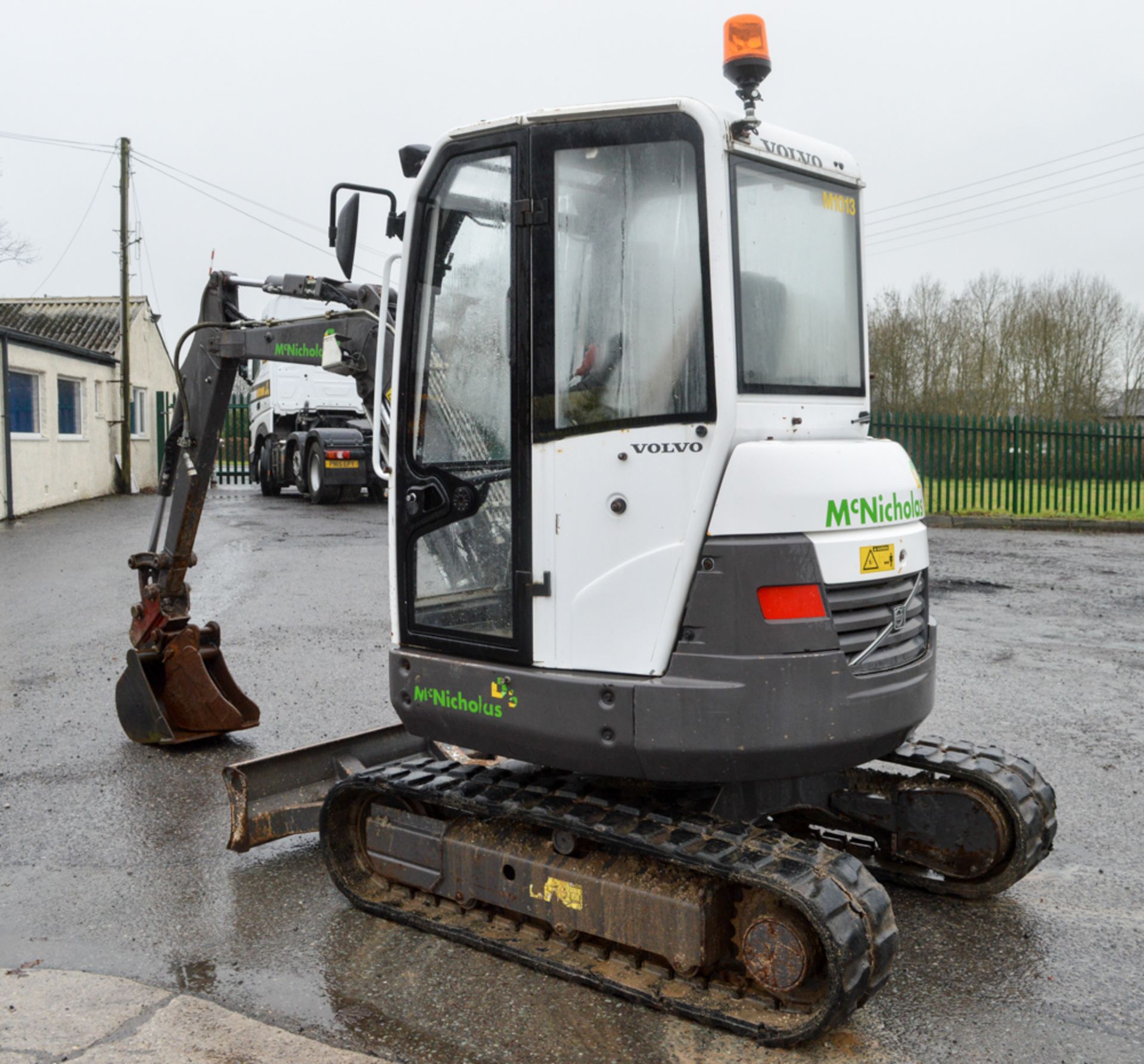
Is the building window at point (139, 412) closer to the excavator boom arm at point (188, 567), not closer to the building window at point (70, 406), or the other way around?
the building window at point (70, 406)

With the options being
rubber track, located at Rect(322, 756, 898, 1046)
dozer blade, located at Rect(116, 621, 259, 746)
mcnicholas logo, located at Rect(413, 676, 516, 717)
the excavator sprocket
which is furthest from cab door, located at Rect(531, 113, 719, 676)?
dozer blade, located at Rect(116, 621, 259, 746)

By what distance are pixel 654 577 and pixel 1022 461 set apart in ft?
65.4

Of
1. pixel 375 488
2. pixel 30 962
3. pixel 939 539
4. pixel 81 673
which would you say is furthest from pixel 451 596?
pixel 375 488

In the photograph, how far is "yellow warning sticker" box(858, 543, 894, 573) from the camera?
3.82 m

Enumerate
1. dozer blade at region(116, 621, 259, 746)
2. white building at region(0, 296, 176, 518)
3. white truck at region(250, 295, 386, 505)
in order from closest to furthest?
1. dozer blade at region(116, 621, 259, 746)
2. white building at region(0, 296, 176, 518)
3. white truck at region(250, 295, 386, 505)

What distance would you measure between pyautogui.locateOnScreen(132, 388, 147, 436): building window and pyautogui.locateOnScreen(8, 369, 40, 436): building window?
617 centimetres

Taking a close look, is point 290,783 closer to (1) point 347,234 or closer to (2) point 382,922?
(2) point 382,922

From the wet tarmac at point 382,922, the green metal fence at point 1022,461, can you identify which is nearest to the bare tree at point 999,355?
the green metal fence at point 1022,461

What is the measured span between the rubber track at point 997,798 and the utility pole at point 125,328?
79.6ft

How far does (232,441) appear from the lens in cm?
3291

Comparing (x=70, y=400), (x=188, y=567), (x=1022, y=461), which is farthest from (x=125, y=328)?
(x=188, y=567)

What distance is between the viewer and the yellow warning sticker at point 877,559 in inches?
150

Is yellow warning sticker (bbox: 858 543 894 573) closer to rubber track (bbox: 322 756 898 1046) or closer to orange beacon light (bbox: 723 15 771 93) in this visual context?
rubber track (bbox: 322 756 898 1046)

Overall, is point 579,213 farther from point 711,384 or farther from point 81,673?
point 81,673
